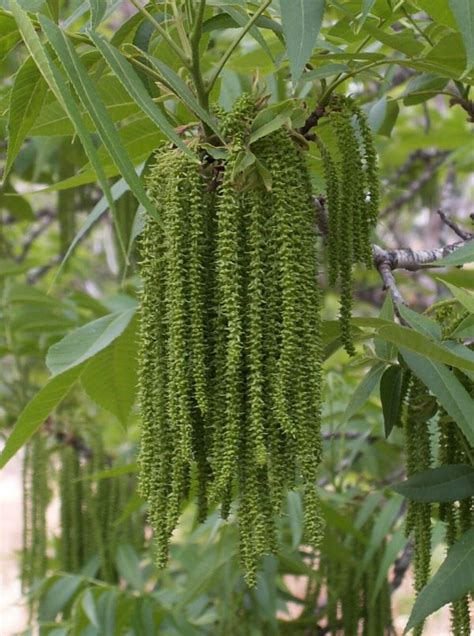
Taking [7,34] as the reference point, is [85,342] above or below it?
below

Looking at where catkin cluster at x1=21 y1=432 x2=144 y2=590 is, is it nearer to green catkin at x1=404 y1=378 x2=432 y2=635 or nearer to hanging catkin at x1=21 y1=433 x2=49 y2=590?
hanging catkin at x1=21 y1=433 x2=49 y2=590

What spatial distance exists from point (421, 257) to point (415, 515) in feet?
1.98

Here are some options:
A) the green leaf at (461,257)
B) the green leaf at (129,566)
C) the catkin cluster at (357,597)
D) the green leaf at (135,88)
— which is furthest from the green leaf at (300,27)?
the green leaf at (129,566)

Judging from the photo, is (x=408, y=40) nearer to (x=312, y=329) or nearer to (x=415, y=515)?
(x=312, y=329)

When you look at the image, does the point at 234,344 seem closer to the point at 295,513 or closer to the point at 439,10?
the point at 439,10

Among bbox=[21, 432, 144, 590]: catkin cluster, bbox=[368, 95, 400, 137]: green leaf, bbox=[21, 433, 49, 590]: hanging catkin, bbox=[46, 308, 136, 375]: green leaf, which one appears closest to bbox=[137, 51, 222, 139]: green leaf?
bbox=[46, 308, 136, 375]: green leaf

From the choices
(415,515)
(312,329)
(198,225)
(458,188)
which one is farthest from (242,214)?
(458,188)

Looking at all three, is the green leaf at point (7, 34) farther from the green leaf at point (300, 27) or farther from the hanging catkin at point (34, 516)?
the hanging catkin at point (34, 516)

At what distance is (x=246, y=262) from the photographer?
159cm

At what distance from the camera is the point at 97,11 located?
5.58ft

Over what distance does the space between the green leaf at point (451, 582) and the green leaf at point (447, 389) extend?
0.23 meters

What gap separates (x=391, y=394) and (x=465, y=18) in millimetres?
730

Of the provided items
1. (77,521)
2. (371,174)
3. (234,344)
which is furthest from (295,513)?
(234,344)

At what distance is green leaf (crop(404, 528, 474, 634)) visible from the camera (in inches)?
70.7
